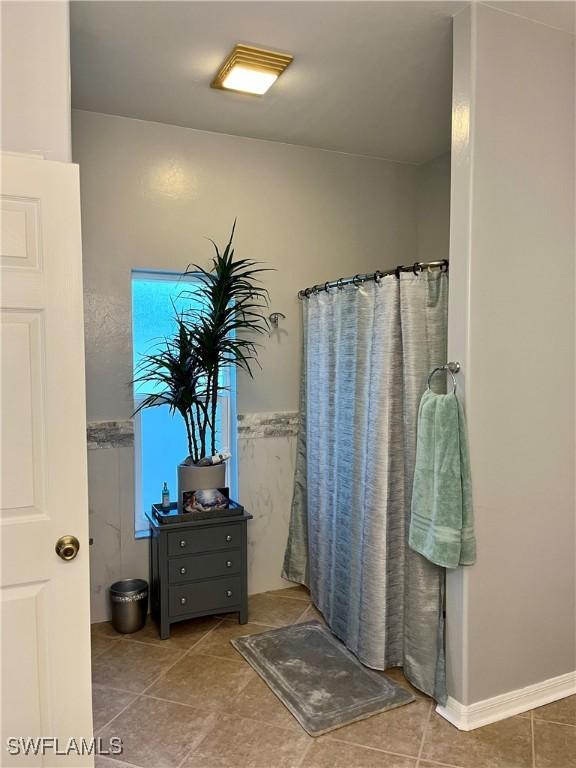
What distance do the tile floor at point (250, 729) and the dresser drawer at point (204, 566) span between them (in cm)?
36

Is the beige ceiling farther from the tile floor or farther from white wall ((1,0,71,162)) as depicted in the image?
the tile floor

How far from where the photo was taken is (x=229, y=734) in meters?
2.26

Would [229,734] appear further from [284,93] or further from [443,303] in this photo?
[284,93]

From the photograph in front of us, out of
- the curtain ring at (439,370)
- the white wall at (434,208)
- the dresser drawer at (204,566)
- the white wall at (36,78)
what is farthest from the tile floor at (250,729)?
the white wall at (434,208)

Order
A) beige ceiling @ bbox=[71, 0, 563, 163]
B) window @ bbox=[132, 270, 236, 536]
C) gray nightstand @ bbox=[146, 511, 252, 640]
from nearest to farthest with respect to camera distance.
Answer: beige ceiling @ bbox=[71, 0, 563, 163] < gray nightstand @ bbox=[146, 511, 252, 640] < window @ bbox=[132, 270, 236, 536]

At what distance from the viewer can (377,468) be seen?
2.66 metres

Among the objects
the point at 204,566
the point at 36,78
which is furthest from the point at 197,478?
the point at 36,78

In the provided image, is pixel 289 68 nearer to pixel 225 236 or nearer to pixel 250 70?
pixel 250 70

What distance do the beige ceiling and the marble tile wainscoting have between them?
5.37 feet

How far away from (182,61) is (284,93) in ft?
1.76

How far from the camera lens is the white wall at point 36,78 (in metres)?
1.85

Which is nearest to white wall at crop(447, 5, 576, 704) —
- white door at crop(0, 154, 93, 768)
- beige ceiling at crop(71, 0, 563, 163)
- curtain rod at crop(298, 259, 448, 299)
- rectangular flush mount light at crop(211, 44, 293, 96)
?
curtain rod at crop(298, 259, 448, 299)

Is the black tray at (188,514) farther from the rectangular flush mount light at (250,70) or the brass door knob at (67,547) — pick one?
the rectangular flush mount light at (250,70)

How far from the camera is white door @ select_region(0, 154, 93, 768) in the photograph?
1.70 meters
